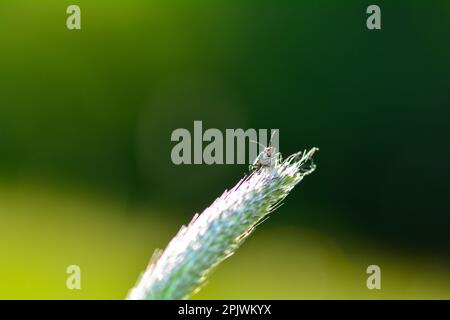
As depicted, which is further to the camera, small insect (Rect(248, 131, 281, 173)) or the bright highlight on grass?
small insect (Rect(248, 131, 281, 173))

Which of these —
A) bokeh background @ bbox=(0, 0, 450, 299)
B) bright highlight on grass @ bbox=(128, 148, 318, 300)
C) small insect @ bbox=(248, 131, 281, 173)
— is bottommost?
bright highlight on grass @ bbox=(128, 148, 318, 300)

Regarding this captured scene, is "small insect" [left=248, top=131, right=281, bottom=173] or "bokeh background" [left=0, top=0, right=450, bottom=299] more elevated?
"bokeh background" [left=0, top=0, right=450, bottom=299]

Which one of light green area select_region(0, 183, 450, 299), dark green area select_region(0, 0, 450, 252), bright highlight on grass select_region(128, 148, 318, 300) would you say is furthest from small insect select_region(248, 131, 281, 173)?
dark green area select_region(0, 0, 450, 252)

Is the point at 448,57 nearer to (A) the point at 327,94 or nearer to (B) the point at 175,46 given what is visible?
(A) the point at 327,94

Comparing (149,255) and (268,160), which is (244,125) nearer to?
(149,255)

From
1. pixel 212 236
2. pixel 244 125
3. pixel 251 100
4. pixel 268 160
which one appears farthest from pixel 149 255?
pixel 212 236

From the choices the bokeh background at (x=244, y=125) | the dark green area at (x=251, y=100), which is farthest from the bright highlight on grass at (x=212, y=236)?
the dark green area at (x=251, y=100)

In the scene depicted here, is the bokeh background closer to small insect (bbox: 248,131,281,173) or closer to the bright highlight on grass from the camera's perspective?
small insect (bbox: 248,131,281,173)
